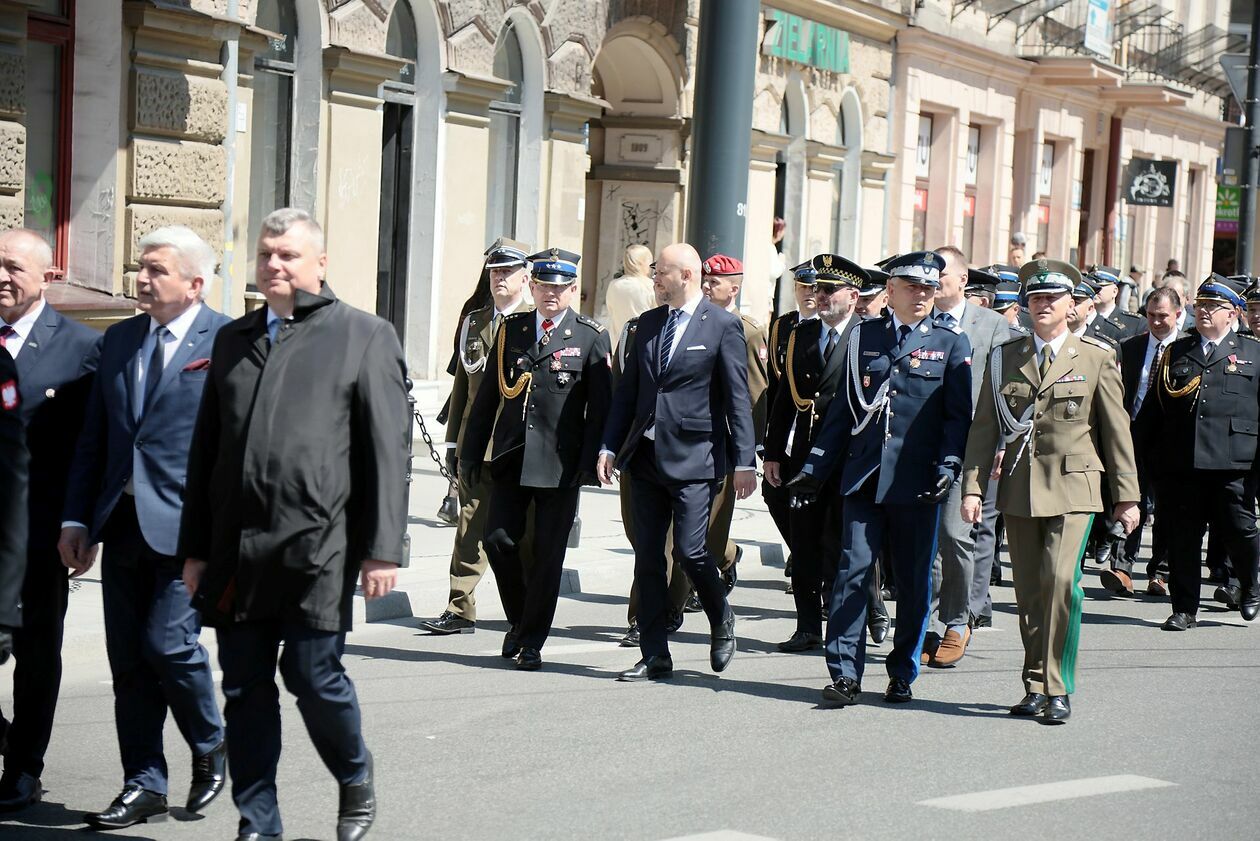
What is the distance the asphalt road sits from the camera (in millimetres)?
6117

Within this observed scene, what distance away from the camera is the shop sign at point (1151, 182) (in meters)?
26.0

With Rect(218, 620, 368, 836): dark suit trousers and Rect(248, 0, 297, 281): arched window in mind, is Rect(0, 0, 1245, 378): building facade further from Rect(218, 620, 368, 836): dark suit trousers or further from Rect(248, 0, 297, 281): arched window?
Rect(218, 620, 368, 836): dark suit trousers

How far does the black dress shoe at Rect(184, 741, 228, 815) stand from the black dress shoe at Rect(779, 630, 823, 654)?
402 cm

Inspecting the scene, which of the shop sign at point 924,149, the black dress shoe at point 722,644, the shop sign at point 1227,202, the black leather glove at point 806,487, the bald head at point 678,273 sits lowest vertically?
the black dress shoe at point 722,644

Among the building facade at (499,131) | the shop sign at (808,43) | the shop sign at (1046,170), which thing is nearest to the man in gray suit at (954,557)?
the building facade at (499,131)

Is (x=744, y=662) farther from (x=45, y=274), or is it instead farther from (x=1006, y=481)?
(x=45, y=274)

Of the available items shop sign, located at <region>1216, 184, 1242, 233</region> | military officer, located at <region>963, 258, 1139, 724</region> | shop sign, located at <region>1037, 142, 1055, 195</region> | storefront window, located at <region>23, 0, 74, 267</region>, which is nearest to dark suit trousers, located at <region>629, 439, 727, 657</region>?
military officer, located at <region>963, 258, 1139, 724</region>

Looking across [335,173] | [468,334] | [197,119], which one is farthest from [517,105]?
[468,334]

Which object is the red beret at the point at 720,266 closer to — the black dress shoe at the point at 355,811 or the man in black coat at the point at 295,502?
the man in black coat at the point at 295,502

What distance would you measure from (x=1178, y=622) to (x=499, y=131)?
957 cm

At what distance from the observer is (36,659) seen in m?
6.12

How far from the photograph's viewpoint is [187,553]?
557cm

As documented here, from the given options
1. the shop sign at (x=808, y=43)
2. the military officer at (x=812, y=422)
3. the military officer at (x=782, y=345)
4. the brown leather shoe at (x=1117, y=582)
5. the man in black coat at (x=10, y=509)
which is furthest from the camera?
the shop sign at (x=808, y=43)

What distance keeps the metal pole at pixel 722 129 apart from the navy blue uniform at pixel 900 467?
480 centimetres
